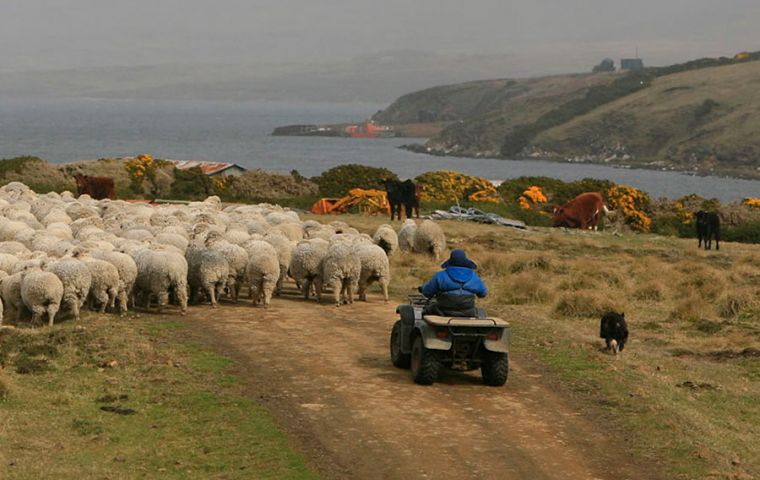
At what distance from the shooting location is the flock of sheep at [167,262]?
2130 centimetres

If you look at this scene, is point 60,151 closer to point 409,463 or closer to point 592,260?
point 592,260

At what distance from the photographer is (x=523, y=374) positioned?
18.6 meters

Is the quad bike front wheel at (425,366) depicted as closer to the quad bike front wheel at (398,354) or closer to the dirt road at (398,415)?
the dirt road at (398,415)

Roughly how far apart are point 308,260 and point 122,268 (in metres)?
4.20

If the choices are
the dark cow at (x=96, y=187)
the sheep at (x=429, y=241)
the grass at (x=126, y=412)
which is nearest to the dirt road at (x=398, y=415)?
the grass at (x=126, y=412)

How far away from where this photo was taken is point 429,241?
33.4 metres

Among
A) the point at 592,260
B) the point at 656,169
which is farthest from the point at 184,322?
the point at 656,169

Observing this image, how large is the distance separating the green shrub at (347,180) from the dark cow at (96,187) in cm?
1411

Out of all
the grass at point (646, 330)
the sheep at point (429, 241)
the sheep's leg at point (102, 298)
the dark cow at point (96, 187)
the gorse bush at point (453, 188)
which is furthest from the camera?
the gorse bush at point (453, 188)

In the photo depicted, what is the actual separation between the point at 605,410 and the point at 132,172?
49735 mm

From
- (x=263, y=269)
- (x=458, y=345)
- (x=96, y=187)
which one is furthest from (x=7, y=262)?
(x=96, y=187)

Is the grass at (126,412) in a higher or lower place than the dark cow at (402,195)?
lower

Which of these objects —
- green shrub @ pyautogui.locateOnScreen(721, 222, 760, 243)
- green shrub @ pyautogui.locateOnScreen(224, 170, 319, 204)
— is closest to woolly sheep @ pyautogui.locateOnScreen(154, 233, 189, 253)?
green shrub @ pyautogui.locateOnScreen(721, 222, 760, 243)

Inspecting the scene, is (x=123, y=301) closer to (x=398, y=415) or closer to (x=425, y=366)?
(x=425, y=366)
